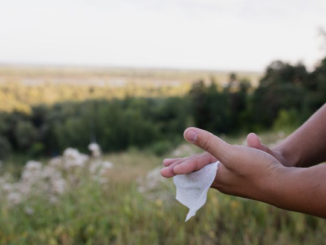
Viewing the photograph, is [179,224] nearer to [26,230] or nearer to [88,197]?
[88,197]

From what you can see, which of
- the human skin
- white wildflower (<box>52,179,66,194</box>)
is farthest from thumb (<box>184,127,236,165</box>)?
white wildflower (<box>52,179,66,194</box>)

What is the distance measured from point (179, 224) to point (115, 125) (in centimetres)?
3094

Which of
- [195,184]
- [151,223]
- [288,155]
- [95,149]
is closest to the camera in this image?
[195,184]

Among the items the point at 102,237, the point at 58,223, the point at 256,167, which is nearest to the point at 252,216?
the point at 102,237

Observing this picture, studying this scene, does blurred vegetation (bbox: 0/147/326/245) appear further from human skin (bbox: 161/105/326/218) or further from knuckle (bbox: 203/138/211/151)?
knuckle (bbox: 203/138/211/151)

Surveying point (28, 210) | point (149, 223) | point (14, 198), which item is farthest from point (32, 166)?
point (149, 223)

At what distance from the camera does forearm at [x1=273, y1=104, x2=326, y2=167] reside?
1.48m

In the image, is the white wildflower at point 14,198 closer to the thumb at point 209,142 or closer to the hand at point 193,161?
the hand at point 193,161

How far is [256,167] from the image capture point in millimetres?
1126

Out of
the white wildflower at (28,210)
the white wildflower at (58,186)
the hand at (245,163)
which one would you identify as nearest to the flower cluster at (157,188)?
the white wildflower at (58,186)

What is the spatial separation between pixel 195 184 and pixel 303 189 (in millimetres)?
342

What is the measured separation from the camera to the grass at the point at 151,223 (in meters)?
2.63

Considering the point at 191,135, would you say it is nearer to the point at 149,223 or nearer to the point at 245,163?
the point at 245,163

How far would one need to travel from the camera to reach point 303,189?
1.06 meters
